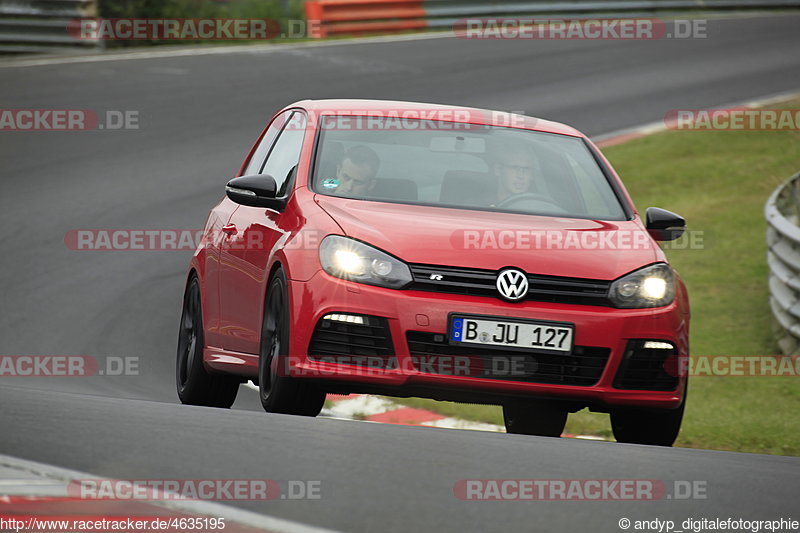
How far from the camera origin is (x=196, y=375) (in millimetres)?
8344

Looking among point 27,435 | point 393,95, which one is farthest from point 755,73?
point 27,435

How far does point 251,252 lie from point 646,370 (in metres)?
2.08

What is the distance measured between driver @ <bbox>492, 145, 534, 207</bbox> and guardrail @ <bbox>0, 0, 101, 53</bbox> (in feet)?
52.4

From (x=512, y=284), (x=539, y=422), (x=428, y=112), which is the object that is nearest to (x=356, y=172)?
(x=428, y=112)

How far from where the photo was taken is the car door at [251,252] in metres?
7.21

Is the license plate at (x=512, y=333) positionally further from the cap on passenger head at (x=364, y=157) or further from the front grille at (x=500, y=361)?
the cap on passenger head at (x=364, y=157)

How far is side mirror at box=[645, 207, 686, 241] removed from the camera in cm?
748

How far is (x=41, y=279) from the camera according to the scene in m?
12.2

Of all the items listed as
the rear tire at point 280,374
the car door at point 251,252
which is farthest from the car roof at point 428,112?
the rear tire at point 280,374

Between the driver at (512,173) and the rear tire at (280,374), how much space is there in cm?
125

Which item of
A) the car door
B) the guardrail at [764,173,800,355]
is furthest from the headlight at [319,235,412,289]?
the guardrail at [764,173,800,355]

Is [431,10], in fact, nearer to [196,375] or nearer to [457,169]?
[196,375]

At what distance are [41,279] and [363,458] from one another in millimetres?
7743

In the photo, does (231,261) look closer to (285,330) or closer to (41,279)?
(285,330)
